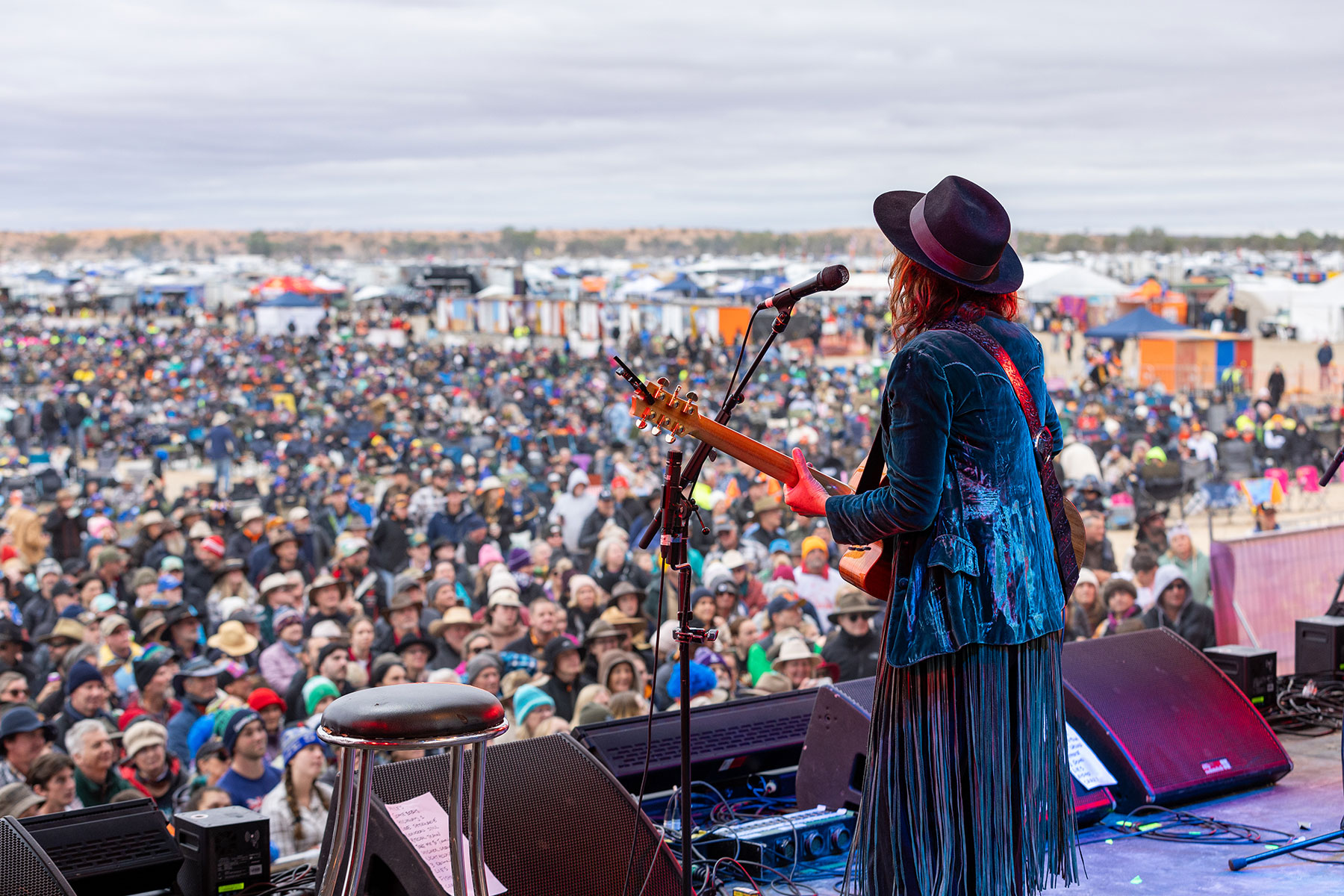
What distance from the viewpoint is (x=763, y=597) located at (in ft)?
25.1

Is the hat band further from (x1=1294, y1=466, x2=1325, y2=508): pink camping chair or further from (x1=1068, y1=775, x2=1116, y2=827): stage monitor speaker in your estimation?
(x1=1294, y1=466, x2=1325, y2=508): pink camping chair

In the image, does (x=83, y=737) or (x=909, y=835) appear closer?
(x=909, y=835)

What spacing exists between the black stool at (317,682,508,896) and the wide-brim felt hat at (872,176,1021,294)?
1006 mm

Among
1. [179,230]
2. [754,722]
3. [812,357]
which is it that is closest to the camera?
[754,722]

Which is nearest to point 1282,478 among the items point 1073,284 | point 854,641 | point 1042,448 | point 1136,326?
point 854,641

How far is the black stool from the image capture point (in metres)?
2.02

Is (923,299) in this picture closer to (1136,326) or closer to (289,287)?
(1136,326)

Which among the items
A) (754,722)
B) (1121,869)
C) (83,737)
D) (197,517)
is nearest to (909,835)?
(1121,869)

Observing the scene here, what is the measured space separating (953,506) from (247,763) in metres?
3.75

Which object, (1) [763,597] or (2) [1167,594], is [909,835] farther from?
(1) [763,597]

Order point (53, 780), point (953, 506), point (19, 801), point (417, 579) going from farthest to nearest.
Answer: point (417, 579) < point (53, 780) < point (19, 801) < point (953, 506)

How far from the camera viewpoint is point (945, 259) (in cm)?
204

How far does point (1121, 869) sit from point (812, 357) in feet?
82.2

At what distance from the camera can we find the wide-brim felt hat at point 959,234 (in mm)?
2018
